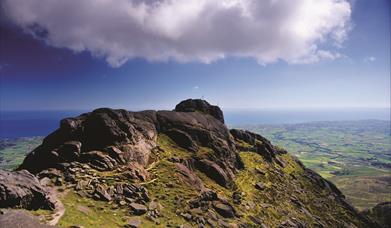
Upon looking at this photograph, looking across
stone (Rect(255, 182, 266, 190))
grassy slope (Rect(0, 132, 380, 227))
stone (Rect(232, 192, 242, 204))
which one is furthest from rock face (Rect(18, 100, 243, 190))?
stone (Rect(255, 182, 266, 190))

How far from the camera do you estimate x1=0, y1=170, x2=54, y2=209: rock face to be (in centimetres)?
2742

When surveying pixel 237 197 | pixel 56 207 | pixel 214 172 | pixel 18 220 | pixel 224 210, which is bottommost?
pixel 237 197

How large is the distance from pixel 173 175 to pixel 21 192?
79.7ft

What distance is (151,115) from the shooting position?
66750 millimetres

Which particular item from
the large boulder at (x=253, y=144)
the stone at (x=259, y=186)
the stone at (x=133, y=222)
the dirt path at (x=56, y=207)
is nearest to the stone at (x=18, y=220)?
the dirt path at (x=56, y=207)

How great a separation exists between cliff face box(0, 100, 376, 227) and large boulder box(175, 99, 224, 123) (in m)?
8.23

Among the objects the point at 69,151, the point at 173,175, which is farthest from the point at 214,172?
the point at 69,151

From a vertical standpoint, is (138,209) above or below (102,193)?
below

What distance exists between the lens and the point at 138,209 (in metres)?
35.8

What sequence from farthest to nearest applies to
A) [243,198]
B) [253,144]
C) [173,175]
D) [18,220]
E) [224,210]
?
[253,144]
[243,198]
[173,175]
[224,210]
[18,220]

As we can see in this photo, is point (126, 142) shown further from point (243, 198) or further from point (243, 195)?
point (243, 195)

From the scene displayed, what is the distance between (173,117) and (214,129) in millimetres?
12531

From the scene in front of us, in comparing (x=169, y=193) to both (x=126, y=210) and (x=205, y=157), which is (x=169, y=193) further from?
(x=205, y=157)

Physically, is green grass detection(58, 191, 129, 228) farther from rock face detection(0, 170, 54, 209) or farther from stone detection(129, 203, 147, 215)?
rock face detection(0, 170, 54, 209)
